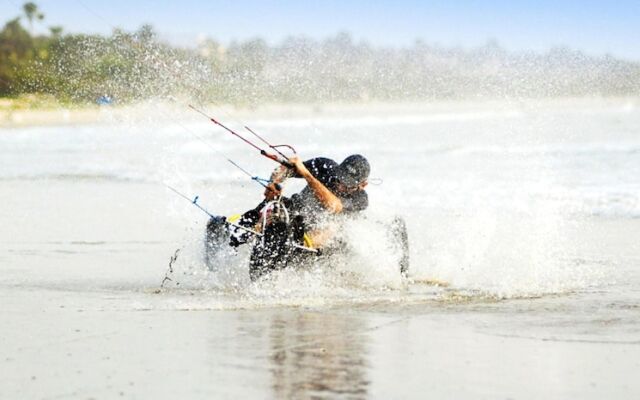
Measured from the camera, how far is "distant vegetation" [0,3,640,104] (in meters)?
30.3

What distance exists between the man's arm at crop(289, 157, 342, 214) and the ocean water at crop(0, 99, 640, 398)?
1.13ft

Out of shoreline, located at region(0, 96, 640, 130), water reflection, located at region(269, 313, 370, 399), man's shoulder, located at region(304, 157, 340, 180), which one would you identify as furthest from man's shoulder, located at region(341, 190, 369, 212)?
shoreline, located at region(0, 96, 640, 130)

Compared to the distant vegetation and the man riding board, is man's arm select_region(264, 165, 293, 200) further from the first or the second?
the distant vegetation

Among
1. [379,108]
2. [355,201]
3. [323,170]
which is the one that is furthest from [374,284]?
[379,108]

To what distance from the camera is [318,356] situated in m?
7.20

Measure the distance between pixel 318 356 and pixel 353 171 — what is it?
148 inches

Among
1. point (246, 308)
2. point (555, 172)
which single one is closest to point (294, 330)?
point (246, 308)

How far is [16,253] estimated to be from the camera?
505 inches

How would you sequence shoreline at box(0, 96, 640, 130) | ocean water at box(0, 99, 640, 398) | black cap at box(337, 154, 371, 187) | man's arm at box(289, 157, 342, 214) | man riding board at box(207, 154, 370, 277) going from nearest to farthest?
ocean water at box(0, 99, 640, 398), man's arm at box(289, 157, 342, 214), man riding board at box(207, 154, 370, 277), black cap at box(337, 154, 371, 187), shoreline at box(0, 96, 640, 130)

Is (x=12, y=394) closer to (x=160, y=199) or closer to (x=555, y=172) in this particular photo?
(x=160, y=199)

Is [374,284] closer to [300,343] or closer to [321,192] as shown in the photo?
[321,192]

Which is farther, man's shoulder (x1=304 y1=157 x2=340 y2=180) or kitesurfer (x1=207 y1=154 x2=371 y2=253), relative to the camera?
man's shoulder (x1=304 y1=157 x2=340 y2=180)

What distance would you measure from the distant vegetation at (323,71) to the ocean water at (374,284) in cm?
387

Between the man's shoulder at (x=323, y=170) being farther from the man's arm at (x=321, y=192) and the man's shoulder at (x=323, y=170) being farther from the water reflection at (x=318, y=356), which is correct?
the water reflection at (x=318, y=356)
